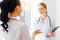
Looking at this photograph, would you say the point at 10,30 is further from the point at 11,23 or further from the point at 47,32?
the point at 47,32

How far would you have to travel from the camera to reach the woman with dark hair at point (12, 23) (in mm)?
939

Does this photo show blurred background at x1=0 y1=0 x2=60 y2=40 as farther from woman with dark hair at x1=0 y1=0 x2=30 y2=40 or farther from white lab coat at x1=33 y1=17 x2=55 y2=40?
woman with dark hair at x1=0 y1=0 x2=30 y2=40

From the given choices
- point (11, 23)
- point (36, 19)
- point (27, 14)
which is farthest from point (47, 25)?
point (11, 23)

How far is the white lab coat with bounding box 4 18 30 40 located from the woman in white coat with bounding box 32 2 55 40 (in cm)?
84

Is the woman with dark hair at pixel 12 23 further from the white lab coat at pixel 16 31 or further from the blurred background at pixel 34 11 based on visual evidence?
the blurred background at pixel 34 11

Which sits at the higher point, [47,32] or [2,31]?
[2,31]

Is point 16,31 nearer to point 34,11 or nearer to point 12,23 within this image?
point 12,23

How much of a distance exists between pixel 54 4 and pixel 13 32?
4.20ft

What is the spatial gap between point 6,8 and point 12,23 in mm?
125

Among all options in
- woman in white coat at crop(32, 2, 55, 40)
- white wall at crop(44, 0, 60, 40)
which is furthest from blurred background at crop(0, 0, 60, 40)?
woman in white coat at crop(32, 2, 55, 40)

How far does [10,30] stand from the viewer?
0.95 metres

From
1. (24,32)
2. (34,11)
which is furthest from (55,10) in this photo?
(24,32)

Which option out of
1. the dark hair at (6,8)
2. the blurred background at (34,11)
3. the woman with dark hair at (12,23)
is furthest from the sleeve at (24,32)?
the blurred background at (34,11)

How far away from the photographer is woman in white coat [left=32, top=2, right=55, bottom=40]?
5.94 feet
